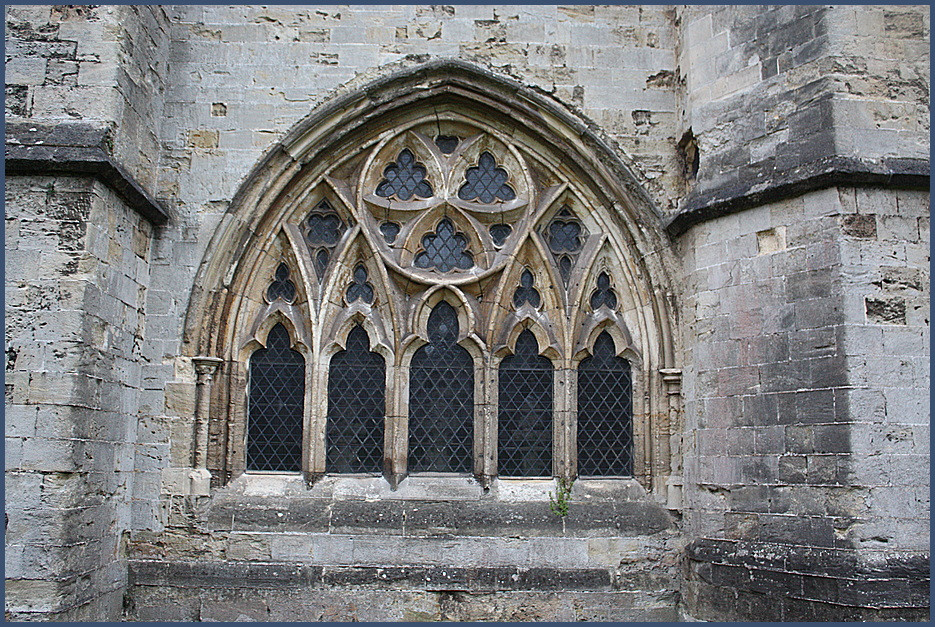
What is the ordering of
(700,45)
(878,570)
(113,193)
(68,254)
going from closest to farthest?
(878,570), (68,254), (113,193), (700,45)

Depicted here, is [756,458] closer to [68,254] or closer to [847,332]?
[847,332]

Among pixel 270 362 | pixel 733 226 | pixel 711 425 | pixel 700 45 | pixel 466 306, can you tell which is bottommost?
pixel 711 425

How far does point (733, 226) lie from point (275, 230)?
11.5ft

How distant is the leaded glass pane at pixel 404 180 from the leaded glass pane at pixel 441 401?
0.97m

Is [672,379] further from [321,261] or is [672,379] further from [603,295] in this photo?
[321,261]

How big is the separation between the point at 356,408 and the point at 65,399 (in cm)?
210

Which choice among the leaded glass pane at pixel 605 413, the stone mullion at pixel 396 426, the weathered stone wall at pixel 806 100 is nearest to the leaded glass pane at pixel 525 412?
the leaded glass pane at pixel 605 413

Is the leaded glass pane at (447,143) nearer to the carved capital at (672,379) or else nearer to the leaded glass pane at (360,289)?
the leaded glass pane at (360,289)

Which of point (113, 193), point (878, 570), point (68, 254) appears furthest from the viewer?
point (113, 193)

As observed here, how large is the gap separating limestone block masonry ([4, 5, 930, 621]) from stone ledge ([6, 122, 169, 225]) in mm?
24

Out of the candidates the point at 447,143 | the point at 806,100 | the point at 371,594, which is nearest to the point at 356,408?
the point at 371,594

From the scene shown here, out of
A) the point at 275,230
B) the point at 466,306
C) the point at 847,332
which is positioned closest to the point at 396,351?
the point at 466,306

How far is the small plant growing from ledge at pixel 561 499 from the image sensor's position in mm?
6047

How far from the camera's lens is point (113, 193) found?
562 cm
